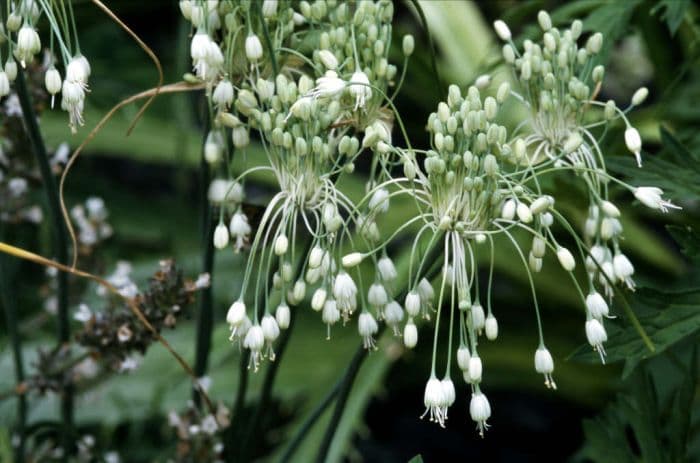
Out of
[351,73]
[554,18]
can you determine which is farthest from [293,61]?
[554,18]

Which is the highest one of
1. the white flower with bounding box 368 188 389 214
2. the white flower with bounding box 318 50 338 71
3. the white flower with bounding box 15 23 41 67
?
the white flower with bounding box 15 23 41 67

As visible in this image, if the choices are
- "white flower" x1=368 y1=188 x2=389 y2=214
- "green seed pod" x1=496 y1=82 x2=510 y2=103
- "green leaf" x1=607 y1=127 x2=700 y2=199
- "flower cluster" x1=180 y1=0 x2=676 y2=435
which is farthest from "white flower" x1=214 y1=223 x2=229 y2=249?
"green leaf" x1=607 y1=127 x2=700 y2=199

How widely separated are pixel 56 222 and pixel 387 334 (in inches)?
30.6

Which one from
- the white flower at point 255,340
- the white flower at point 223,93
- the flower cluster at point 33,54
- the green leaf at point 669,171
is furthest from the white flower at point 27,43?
the green leaf at point 669,171

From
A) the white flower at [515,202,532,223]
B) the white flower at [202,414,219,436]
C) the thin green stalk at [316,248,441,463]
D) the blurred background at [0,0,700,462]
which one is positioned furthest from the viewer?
the blurred background at [0,0,700,462]

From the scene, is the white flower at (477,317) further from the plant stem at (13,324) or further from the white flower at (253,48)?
the plant stem at (13,324)

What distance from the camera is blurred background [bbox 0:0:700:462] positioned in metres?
1.02

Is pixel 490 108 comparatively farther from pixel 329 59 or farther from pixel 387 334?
pixel 387 334

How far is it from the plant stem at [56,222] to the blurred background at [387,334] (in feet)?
0.22

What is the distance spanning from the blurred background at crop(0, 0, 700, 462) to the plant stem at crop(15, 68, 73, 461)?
0.07 metres

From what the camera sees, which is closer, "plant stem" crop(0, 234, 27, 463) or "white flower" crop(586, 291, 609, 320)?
"white flower" crop(586, 291, 609, 320)

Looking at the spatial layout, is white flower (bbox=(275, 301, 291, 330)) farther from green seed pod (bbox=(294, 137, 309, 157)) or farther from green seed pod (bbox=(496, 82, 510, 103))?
green seed pod (bbox=(496, 82, 510, 103))

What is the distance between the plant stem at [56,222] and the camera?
0.68m

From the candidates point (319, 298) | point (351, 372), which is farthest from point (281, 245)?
point (351, 372)
